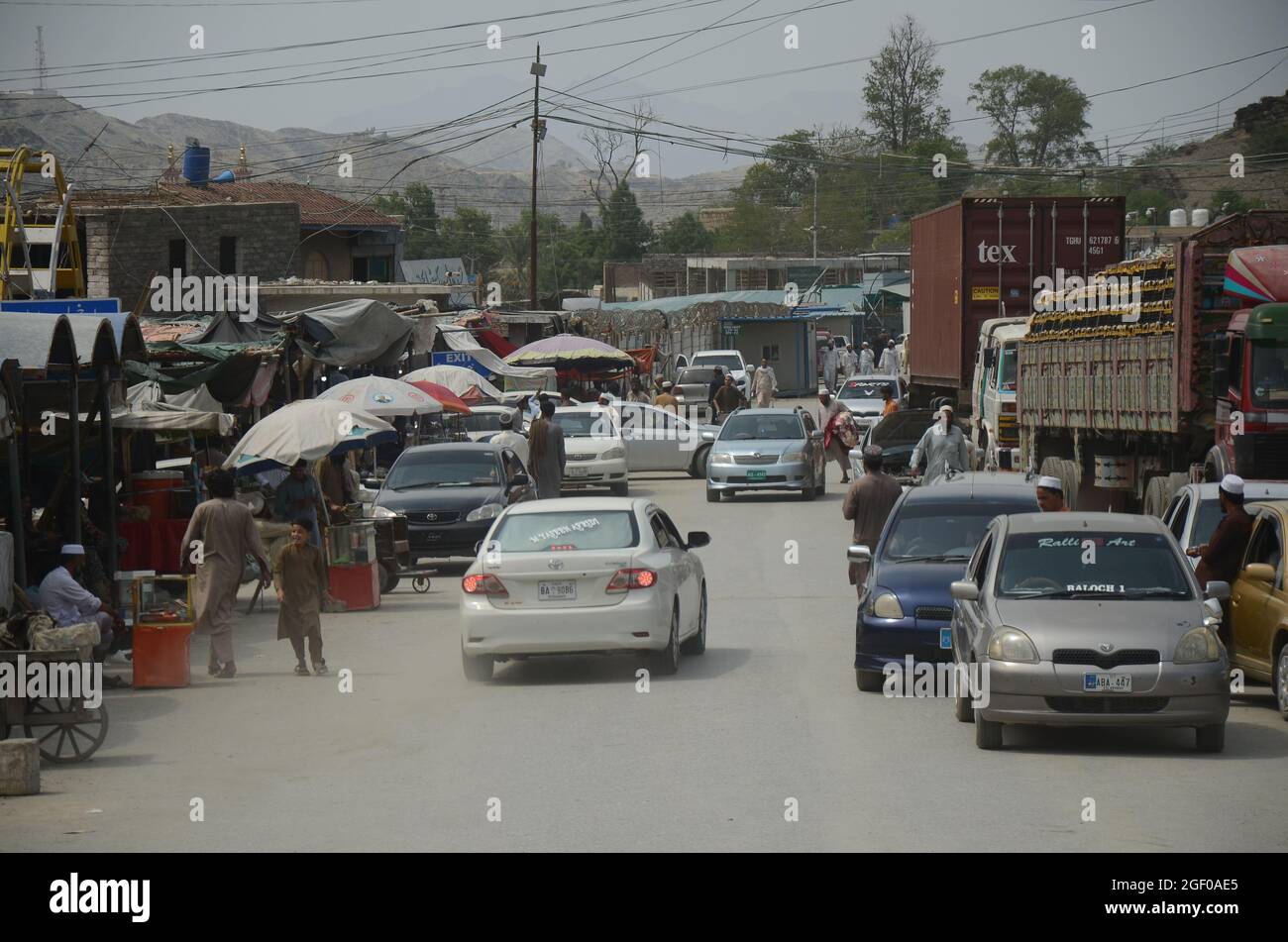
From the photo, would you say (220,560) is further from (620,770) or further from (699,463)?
(699,463)

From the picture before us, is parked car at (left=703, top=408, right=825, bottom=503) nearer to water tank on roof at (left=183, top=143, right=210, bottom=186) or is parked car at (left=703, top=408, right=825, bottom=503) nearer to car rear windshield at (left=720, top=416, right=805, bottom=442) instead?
car rear windshield at (left=720, top=416, right=805, bottom=442)

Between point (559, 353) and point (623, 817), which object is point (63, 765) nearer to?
point (623, 817)

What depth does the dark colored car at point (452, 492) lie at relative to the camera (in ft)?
74.5

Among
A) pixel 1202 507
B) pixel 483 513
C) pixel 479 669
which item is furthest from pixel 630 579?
pixel 483 513

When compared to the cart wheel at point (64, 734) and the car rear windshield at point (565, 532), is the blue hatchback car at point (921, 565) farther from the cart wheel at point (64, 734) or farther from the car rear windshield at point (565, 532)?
the cart wheel at point (64, 734)

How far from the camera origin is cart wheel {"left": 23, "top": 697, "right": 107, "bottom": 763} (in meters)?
11.1

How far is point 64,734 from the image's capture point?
11414 mm

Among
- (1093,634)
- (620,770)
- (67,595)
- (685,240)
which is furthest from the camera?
(685,240)

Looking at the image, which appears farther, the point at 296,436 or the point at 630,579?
the point at 296,436

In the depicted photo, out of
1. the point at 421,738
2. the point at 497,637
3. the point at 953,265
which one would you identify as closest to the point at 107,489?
the point at 497,637

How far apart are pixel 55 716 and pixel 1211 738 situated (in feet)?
24.8

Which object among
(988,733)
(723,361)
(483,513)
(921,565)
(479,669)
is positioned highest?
(723,361)

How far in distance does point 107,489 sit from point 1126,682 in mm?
11173

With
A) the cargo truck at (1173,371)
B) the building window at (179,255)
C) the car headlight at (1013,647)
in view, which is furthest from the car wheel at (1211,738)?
the building window at (179,255)
